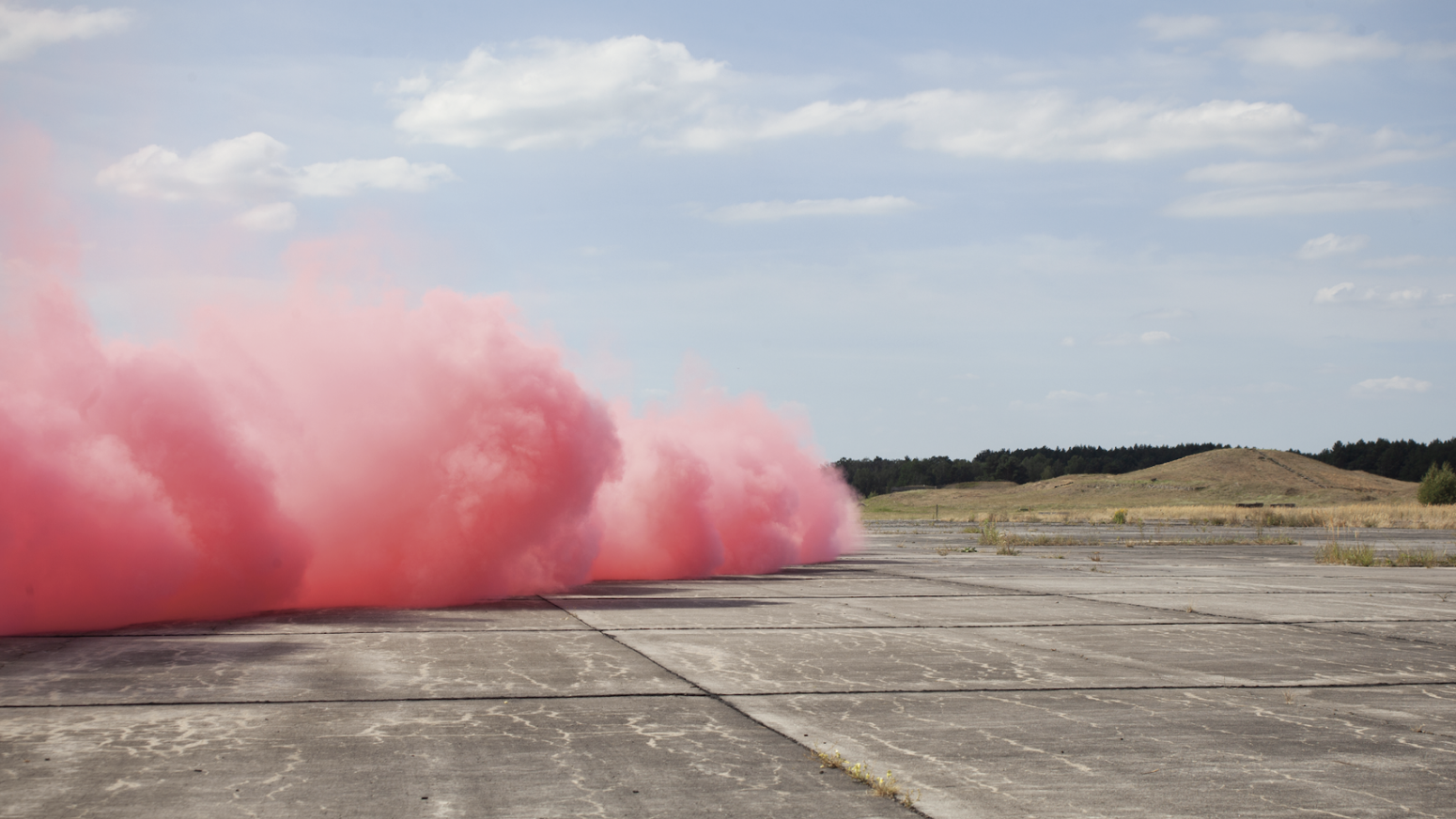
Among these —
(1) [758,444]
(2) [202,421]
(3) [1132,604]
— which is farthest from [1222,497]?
(2) [202,421]

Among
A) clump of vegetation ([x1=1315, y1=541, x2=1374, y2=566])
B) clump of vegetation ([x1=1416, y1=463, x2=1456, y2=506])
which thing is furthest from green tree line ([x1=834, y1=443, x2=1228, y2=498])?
clump of vegetation ([x1=1315, y1=541, x2=1374, y2=566])

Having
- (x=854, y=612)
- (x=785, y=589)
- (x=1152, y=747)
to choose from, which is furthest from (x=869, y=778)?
(x=785, y=589)

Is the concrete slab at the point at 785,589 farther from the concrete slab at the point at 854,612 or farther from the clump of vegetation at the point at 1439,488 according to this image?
the clump of vegetation at the point at 1439,488

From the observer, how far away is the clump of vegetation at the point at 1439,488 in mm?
84938

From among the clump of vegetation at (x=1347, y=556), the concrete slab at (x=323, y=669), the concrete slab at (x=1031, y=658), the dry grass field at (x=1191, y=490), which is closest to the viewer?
the concrete slab at (x=323, y=669)

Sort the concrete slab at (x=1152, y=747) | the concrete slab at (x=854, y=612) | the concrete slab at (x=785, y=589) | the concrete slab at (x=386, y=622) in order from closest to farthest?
the concrete slab at (x=1152, y=747), the concrete slab at (x=386, y=622), the concrete slab at (x=854, y=612), the concrete slab at (x=785, y=589)

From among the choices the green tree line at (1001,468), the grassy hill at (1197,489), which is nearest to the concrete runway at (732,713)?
the grassy hill at (1197,489)

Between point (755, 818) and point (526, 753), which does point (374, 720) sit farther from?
point (755, 818)

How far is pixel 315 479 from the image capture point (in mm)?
19094

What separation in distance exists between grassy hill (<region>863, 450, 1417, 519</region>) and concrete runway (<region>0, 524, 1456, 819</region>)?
107m

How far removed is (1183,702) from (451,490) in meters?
A: 13.0

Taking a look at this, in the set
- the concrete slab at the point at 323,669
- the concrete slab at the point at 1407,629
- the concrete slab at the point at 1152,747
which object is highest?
the concrete slab at the point at 323,669

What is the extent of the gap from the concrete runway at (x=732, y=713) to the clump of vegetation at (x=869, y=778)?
0.11m

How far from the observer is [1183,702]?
32.7 feet
